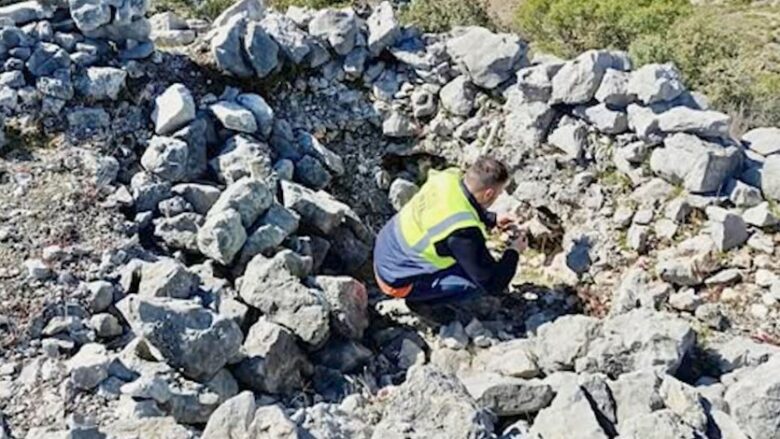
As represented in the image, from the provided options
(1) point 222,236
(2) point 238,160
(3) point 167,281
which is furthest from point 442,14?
(3) point 167,281

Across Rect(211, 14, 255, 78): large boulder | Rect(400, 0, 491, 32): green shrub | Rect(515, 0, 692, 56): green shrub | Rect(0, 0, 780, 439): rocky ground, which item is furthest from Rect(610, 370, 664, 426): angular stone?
Rect(515, 0, 692, 56): green shrub

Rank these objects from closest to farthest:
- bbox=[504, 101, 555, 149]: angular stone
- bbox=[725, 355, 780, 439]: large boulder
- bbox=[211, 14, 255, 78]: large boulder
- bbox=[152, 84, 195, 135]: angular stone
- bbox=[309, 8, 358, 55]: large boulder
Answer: bbox=[725, 355, 780, 439]: large boulder, bbox=[152, 84, 195, 135]: angular stone, bbox=[504, 101, 555, 149]: angular stone, bbox=[211, 14, 255, 78]: large boulder, bbox=[309, 8, 358, 55]: large boulder

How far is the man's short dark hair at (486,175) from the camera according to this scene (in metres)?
6.30

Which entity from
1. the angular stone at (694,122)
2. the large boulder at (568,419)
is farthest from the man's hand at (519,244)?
the large boulder at (568,419)

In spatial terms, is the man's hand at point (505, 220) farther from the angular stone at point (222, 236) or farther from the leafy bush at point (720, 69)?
the leafy bush at point (720, 69)

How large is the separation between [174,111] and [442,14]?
4.21m

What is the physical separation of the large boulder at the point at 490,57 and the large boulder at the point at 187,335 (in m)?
3.55

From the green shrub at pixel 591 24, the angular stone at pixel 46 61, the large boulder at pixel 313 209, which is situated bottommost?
the green shrub at pixel 591 24

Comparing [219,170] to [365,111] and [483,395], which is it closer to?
[365,111]

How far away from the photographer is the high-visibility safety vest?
20.5ft

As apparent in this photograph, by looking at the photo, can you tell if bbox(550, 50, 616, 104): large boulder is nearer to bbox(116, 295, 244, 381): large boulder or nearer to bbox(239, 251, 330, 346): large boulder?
bbox(239, 251, 330, 346): large boulder

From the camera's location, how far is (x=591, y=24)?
45.0ft

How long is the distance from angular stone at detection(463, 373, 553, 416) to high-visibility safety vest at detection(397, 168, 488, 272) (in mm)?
1353

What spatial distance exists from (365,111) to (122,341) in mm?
3404
